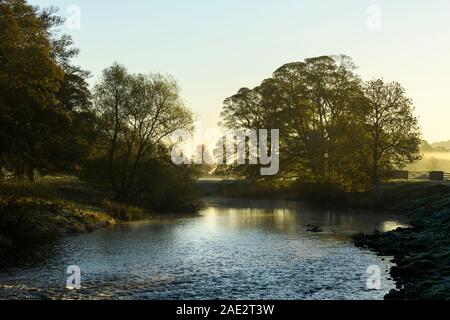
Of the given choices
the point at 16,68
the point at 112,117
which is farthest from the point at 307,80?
the point at 16,68

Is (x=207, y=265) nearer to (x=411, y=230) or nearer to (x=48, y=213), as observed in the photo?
(x=411, y=230)

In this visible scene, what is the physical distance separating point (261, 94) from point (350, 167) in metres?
26.2

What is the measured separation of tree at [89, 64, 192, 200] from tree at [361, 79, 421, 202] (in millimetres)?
22625

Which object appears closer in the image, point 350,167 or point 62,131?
point 62,131

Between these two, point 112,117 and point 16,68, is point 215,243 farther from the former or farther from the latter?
point 112,117

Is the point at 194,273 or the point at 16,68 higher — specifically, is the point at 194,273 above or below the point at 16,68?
below

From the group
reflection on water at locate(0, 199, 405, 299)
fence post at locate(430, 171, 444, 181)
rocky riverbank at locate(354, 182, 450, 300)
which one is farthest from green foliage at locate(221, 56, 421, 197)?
reflection on water at locate(0, 199, 405, 299)

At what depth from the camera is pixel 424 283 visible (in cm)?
2380

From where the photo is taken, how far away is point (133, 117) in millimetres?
65750

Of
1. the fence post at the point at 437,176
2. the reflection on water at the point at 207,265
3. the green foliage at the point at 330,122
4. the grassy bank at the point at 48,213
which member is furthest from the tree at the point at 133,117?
the fence post at the point at 437,176

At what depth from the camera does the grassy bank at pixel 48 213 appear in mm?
34013

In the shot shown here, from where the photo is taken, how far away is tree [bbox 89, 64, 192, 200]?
65188 mm

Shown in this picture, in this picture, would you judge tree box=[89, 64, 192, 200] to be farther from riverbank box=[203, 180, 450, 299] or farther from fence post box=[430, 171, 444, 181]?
fence post box=[430, 171, 444, 181]

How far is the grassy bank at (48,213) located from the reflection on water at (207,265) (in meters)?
1.86
